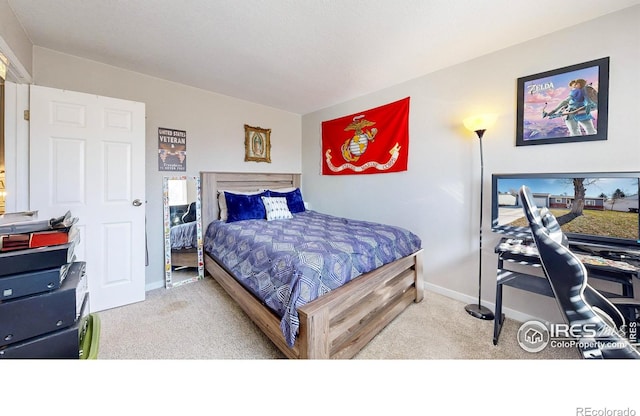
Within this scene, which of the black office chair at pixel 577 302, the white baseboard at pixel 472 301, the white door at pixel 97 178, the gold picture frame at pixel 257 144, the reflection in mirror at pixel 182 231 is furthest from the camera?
the gold picture frame at pixel 257 144

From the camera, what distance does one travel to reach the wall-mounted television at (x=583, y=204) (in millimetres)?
1602

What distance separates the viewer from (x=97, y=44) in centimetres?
206

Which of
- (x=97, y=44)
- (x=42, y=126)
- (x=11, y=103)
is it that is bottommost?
(x=42, y=126)

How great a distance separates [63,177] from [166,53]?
1404 millimetres

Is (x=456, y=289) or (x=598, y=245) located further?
(x=456, y=289)

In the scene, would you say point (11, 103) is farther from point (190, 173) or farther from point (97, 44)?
point (190, 173)

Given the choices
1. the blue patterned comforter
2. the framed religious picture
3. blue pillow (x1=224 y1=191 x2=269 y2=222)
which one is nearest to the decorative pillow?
blue pillow (x1=224 y1=191 x2=269 y2=222)

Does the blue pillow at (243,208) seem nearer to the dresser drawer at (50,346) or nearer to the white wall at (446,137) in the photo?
the white wall at (446,137)

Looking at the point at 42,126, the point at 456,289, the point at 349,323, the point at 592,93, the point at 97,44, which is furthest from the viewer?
the point at 456,289

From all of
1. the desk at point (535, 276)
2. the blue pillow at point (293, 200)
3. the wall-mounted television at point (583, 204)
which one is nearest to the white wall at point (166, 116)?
the blue pillow at point (293, 200)

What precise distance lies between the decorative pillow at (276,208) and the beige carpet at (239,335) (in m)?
1.10

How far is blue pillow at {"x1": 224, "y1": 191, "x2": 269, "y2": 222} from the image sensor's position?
2.97 meters

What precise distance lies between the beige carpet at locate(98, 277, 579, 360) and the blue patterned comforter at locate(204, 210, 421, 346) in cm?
39
